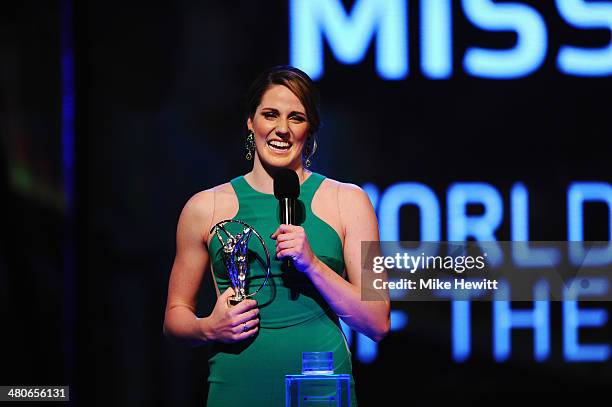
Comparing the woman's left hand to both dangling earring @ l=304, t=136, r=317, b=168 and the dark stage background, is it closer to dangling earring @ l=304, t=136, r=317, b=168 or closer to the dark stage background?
dangling earring @ l=304, t=136, r=317, b=168

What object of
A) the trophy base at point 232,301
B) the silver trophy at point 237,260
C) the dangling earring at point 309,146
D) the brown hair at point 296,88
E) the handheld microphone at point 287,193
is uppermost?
the brown hair at point 296,88

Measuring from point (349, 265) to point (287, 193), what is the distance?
29 cm

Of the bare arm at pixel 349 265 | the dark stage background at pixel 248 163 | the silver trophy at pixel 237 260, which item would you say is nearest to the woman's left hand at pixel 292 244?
the bare arm at pixel 349 265

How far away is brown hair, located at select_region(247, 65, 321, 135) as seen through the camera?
2170 millimetres

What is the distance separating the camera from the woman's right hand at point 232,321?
1.98m

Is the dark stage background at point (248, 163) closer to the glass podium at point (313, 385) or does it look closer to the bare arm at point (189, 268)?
the bare arm at point (189, 268)

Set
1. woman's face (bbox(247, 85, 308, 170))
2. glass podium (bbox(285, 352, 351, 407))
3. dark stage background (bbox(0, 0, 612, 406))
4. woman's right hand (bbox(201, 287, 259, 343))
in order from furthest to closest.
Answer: dark stage background (bbox(0, 0, 612, 406))
woman's face (bbox(247, 85, 308, 170))
woman's right hand (bbox(201, 287, 259, 343))
glass podium (bbox(285, 352, 351, 407))

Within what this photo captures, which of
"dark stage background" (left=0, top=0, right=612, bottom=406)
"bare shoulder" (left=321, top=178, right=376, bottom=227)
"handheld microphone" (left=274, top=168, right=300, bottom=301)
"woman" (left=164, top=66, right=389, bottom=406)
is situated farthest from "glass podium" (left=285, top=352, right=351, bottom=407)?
"dark stage background" (left=0, top=0, right=612, bottom=406)

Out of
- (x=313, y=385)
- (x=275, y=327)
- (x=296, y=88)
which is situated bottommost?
(x=313, y=385)

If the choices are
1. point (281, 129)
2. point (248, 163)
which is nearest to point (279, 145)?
point (281, 129)

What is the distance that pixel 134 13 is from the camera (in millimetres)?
3523

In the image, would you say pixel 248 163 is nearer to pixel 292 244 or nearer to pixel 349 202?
pixel 349 202

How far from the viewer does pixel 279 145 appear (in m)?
2.16

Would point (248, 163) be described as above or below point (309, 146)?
above
